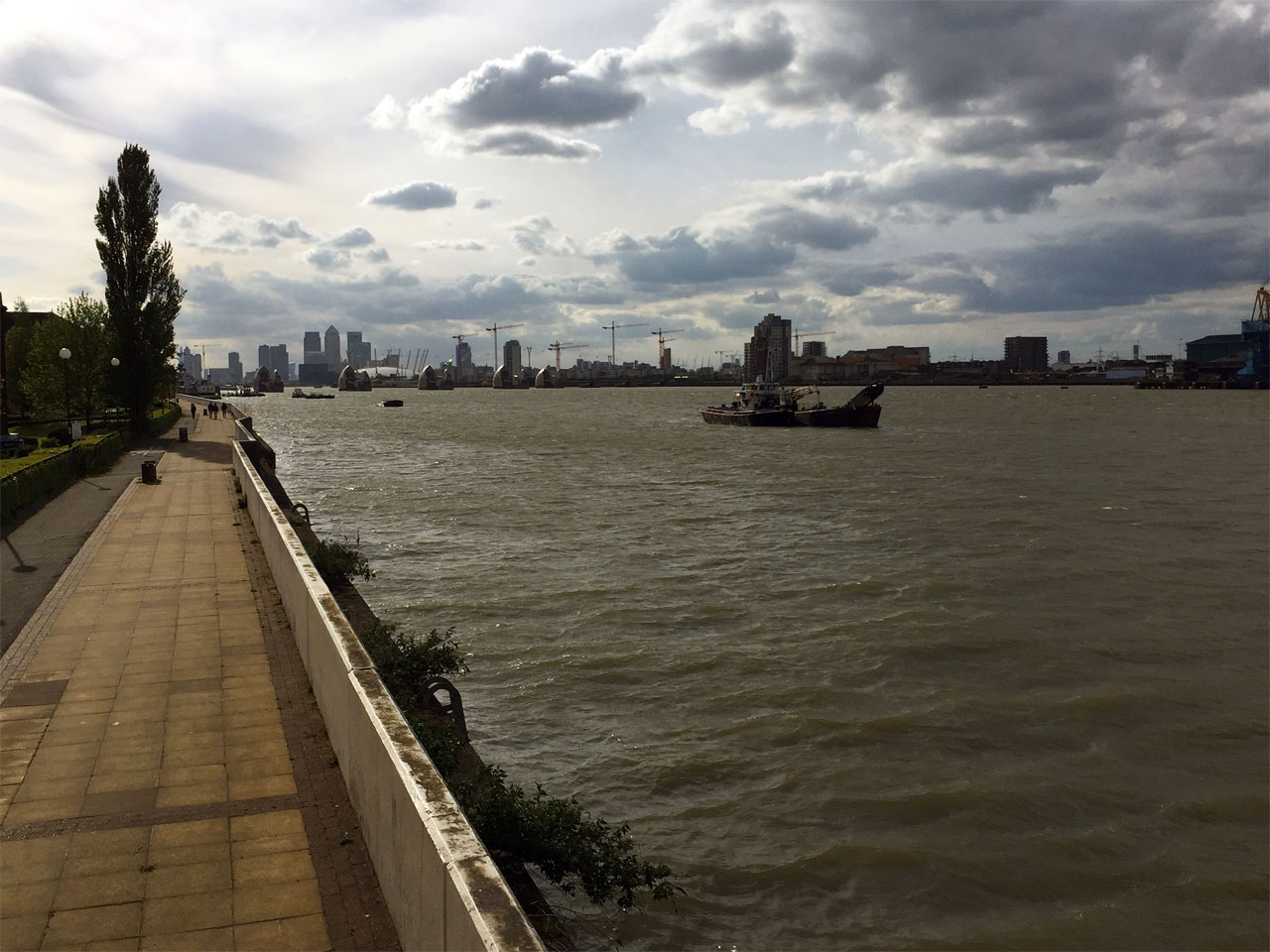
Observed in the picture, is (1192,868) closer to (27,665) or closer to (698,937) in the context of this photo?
(698,937)

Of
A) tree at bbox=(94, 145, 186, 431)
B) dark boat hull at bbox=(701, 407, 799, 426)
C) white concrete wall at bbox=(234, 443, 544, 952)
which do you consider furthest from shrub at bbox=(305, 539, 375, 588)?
dark boat hull at bbox=(701, 407, 799, 426)

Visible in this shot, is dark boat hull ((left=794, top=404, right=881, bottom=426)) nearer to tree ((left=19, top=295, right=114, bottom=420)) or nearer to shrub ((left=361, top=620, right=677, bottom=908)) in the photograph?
tree ((left=19, top=295, right=114, bottom=420))

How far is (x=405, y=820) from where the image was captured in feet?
16.4

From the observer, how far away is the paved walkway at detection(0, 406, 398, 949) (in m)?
5.38

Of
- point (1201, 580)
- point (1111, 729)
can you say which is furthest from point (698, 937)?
point (1201, 580)

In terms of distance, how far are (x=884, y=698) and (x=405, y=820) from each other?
918cm

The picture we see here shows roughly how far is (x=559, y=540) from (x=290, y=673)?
1487 cm

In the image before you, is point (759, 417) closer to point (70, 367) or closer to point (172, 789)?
point (70, 367)

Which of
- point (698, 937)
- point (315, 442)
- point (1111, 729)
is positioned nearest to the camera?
point (698, 937)

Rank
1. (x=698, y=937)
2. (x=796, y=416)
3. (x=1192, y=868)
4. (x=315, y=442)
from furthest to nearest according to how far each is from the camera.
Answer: (x=796, y=416) → (x=315, y=442) → (x=1192, y=868) → (x=698, y=937)

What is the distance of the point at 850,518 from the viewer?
28281mm

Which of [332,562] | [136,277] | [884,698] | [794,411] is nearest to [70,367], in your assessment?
[136,277]

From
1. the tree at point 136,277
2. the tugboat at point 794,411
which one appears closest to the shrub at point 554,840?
the tree at point 136,277

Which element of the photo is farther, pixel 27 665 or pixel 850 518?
pixel 850 518
